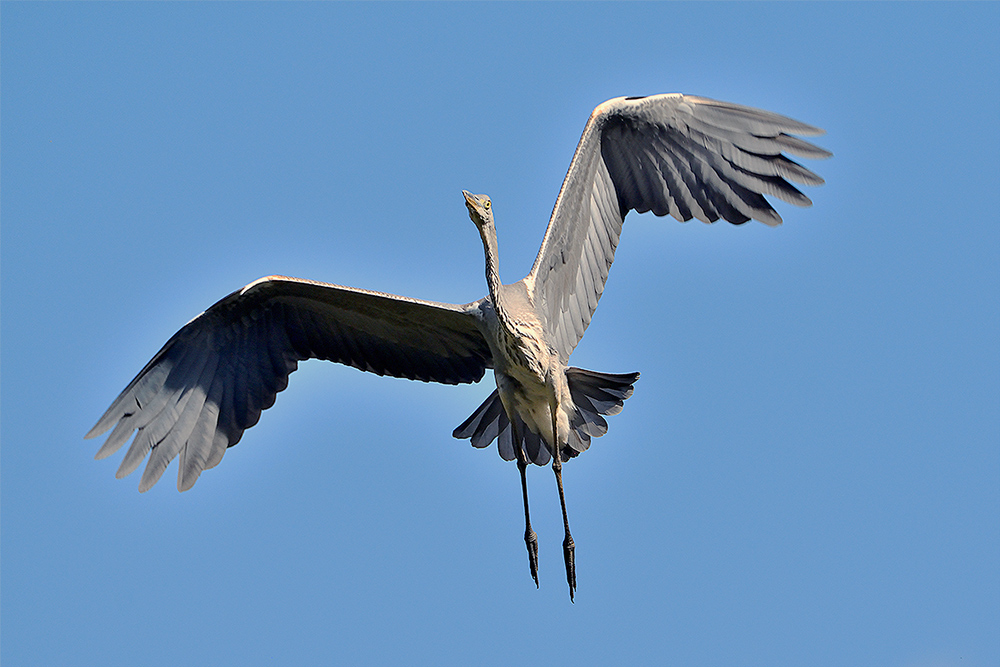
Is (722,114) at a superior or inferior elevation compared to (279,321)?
superior

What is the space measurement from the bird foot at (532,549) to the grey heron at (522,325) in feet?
0.03

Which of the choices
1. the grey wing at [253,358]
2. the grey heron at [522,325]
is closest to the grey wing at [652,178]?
the grey heron at [522,325]

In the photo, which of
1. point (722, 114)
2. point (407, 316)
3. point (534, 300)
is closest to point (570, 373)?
point (534, 300)

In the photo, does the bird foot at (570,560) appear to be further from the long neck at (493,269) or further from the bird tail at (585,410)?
the long neck at (493,269)

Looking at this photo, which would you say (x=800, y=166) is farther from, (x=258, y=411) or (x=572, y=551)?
(x=258, y=411)

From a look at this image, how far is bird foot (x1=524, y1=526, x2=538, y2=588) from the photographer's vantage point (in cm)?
924

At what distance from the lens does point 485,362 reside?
10117 mm

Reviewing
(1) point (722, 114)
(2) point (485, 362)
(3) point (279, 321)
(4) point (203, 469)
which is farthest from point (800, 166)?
(4) point (203, 469)

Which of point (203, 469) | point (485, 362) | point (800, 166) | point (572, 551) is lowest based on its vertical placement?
point (572, 551)

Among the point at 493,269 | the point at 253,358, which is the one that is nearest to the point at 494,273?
the point at 493,269

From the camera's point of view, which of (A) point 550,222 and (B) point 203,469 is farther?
(B) point 203,469

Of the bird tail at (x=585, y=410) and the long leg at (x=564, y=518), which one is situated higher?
the bird tail at (x=585, y=410)

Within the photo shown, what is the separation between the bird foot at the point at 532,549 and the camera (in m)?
9.24

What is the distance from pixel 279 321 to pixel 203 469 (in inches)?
49.7
